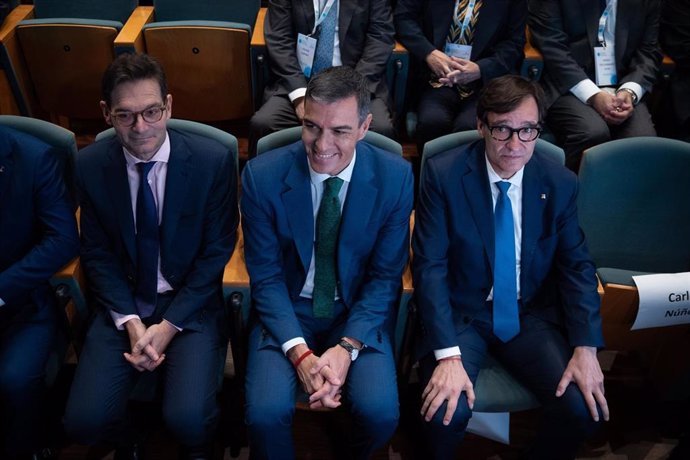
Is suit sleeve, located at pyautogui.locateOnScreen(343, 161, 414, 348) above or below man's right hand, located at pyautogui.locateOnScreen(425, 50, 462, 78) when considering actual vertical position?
below

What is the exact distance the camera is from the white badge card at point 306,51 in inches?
117

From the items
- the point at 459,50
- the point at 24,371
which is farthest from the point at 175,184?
the point at 459,50

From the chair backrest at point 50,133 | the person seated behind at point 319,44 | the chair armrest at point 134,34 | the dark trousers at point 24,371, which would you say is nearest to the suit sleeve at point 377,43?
the person seated behind at point 319,44

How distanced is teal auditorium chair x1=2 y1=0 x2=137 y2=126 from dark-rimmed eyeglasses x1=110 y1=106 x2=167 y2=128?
4.16ft

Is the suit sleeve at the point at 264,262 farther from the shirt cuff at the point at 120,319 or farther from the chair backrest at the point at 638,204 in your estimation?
the chair backrest at the point at 638,204

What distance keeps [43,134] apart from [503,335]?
1.57 metres

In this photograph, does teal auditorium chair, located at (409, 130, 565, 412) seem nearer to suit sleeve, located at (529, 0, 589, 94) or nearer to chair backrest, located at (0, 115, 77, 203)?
suit sleeve, located at (529, 0, 589, 94)

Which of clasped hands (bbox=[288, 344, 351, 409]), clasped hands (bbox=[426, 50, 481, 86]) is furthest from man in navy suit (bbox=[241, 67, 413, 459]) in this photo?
clasped hands (bbox=[426, 50, 481, 86])

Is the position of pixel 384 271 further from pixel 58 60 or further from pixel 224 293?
pixel 58 60

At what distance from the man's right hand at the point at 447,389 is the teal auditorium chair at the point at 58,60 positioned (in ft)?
6.71

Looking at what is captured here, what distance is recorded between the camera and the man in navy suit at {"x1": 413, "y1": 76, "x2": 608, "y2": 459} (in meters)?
1.94

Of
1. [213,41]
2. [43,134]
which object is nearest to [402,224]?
[43,134]

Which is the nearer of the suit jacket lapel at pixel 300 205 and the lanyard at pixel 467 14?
the suit jacket lapel at pixel 300 205

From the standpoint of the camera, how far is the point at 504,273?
2066mm
